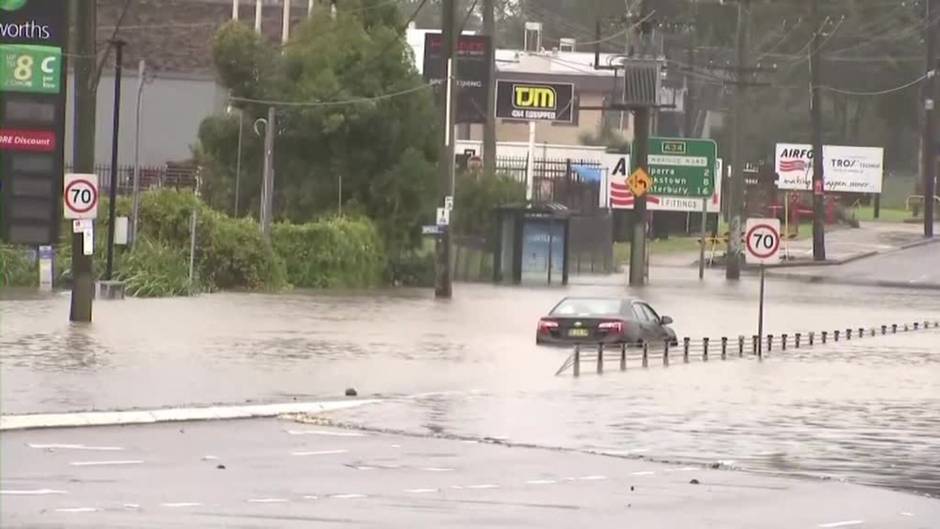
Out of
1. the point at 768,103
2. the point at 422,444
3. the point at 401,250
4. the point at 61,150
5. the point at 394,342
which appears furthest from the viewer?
the point at 768,103

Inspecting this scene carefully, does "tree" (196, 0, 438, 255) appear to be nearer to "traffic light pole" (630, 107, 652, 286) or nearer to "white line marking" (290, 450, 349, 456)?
"traffic light pole" (630, 107, 652, 286)

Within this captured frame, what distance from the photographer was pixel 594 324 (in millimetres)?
35906

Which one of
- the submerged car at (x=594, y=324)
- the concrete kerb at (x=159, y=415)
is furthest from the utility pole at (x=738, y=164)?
the concrete kerb at (x=159, y=415)

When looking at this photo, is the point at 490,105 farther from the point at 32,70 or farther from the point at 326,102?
the point at 32,70

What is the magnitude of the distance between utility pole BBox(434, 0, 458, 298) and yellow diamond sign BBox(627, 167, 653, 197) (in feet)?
38.0

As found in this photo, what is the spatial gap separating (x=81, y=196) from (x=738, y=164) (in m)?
40.2

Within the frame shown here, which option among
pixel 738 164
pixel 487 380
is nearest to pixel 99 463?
pixel 487 380

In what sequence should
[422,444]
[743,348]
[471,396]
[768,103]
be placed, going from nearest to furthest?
[422,444] < [471,396] < [743,348] < [768,103]

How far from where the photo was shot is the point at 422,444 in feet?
65.9

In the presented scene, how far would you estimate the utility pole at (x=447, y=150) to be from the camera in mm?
51000

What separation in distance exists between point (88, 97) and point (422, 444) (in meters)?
15.4

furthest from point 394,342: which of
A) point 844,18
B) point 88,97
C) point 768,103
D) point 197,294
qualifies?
point 768,103

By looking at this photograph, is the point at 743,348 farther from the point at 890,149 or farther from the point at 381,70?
the point at 890,149

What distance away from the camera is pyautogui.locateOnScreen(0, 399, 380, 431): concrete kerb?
1952 centimetres
